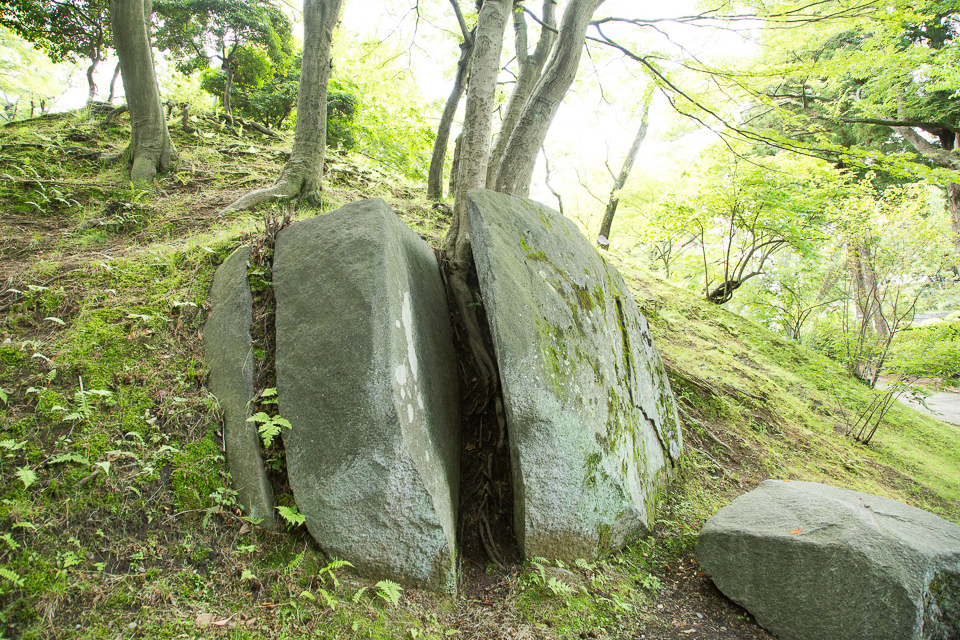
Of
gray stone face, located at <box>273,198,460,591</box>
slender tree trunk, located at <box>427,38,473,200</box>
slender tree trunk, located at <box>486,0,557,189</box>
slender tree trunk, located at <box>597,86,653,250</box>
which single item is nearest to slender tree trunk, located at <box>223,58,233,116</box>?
slender tree trunk, located at <box>427,38,473,200</box>

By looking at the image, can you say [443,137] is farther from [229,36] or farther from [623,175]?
[623,175]

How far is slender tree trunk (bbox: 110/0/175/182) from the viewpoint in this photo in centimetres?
570

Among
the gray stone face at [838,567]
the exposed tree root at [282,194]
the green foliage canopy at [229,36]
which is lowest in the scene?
the gray stone face at [838,567]

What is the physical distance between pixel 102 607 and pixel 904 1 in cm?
952

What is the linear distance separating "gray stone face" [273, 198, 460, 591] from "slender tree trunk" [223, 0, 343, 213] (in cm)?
326

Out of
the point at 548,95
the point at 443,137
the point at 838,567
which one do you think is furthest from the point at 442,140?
the point at 838,567

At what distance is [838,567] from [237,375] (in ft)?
13.3

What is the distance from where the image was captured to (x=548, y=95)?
16.3 feet

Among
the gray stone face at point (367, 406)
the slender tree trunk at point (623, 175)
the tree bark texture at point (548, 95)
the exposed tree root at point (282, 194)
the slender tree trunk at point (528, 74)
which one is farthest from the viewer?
the slender tree trunk at point (623, 175)

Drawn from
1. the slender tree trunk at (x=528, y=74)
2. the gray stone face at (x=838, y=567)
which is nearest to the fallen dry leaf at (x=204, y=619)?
the gray stone face at (x=838, y=567)

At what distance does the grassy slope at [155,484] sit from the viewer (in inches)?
82.4

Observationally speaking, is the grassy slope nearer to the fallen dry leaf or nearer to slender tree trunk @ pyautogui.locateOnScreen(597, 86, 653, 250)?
the fallen dry leaf

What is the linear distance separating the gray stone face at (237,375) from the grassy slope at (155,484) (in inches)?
3.6

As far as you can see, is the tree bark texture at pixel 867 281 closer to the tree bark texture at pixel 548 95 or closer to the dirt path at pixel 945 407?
the dirt path at pixel 945 407
